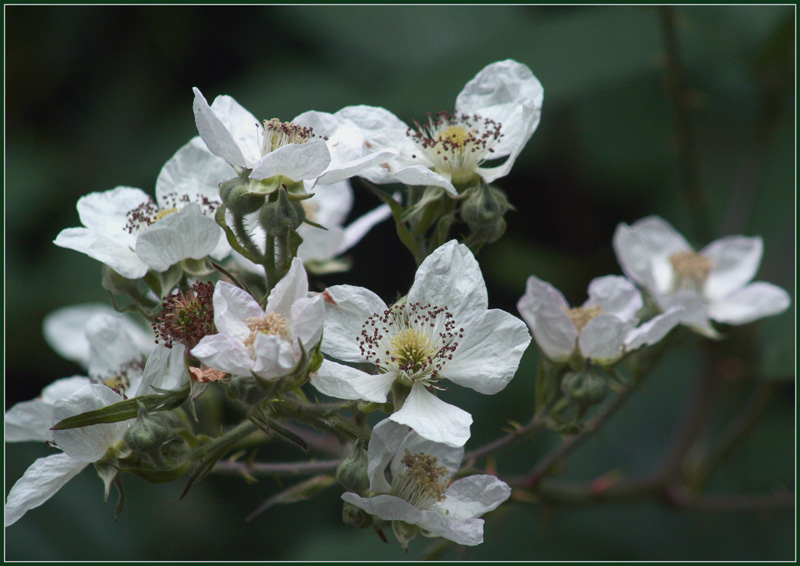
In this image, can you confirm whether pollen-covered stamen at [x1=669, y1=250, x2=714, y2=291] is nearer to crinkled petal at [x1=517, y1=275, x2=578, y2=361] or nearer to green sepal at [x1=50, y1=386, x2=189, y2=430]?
crinkled petal at [x1=517, y1=275, x2=578, y2=361]

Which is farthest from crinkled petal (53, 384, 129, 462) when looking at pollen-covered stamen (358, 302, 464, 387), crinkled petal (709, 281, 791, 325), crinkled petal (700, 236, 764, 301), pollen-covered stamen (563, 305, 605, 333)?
crinkled petal (700, 236, 764, 301)

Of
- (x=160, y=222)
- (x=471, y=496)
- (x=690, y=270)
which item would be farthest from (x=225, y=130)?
(x=690, y=270)

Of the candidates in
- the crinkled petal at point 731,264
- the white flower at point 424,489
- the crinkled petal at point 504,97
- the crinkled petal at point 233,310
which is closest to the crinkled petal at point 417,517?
the white flower at point 424,489

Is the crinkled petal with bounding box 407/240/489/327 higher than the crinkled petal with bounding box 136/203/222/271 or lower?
lower

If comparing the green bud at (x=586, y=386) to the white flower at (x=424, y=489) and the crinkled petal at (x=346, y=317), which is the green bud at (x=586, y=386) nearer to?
the white flower at (x=424, y=489)

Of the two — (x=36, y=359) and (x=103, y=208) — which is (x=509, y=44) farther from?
(x=36, y=359)

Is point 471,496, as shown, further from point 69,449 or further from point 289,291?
point 69,449
